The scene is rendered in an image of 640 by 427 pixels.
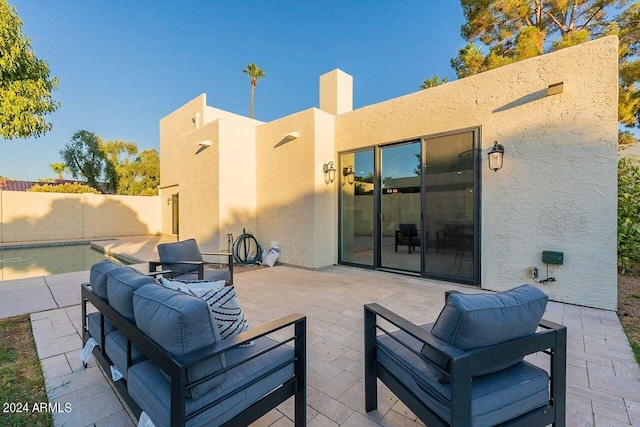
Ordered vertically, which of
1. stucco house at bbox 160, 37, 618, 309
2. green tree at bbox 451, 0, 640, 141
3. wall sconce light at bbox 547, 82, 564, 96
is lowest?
stucco house at bbox 160, 37, 618, 309

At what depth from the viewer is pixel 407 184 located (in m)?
5.44

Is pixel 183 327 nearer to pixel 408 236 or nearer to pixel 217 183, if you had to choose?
pixel 408 236

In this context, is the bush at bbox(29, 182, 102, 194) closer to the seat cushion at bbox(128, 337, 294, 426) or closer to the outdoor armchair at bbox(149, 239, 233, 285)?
the outdoor armchair at bbox(149, 239, 233, 285)

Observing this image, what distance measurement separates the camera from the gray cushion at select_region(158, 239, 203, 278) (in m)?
3.98

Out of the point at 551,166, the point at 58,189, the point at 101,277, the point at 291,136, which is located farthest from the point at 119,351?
the point at 58,189

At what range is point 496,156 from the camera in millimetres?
4309

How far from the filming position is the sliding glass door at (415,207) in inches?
185

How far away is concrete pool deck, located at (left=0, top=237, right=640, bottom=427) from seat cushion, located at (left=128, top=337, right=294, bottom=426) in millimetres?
452

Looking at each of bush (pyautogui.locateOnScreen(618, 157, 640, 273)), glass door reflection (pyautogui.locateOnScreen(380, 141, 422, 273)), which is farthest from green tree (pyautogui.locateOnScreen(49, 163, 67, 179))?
bush (pyautogui.locateOnScreen(618, 157, 640, 273))

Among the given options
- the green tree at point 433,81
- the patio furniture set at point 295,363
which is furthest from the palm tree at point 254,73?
the patio furniture set at point 295,363

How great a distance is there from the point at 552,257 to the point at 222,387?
15.0 feet

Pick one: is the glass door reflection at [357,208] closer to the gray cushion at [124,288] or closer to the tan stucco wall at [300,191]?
the tan stucco wall at [300,191]

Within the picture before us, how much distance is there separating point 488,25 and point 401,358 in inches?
403

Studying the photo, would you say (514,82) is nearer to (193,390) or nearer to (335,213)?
(335,213)
